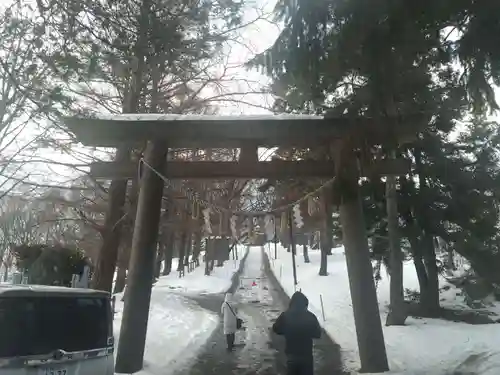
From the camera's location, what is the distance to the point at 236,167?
9.73 meters

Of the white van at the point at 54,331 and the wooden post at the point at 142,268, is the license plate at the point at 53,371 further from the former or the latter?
the wooden post at the point at 142,268

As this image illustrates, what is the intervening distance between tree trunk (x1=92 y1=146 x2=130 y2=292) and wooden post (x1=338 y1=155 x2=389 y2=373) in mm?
6867

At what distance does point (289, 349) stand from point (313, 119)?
174 inches

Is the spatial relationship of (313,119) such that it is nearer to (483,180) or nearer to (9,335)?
(9,335)

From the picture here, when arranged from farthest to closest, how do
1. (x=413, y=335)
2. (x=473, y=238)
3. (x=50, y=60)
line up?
(x=473, y=238) → (x=413, y=335) → (x=50, y=60)

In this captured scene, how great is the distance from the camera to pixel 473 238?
587 inches

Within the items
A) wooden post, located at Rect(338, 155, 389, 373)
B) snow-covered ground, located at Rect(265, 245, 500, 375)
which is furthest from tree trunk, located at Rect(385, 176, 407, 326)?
wooden post, located at Rect(338, 155, 389, 373)

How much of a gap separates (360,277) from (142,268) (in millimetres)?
4246

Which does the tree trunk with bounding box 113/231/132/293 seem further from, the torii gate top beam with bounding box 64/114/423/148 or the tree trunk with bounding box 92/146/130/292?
the torii gate top beam with bounding box 64/114/423/148

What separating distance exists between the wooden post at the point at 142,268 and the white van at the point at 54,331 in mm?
3065

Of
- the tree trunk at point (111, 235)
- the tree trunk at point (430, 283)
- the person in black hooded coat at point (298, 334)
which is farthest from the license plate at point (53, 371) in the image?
the tree trunk at point (430, 283)

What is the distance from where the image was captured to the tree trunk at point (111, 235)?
1341 cm

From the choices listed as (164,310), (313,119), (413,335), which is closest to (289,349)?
(313,119)

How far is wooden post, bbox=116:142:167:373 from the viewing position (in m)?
8.70
